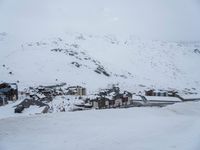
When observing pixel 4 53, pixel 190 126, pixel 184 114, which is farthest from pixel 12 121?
pixel 4 53

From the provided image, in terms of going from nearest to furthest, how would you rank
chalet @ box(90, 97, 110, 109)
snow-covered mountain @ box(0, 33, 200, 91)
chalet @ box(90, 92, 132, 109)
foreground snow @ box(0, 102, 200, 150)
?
foreground snow @ box(0, 102, 200, 150) < chalet @ box(90, 97, 110, 109) < chalet @ box(90, 92, 132, 109) < snow-covered mountain @ box(0, 33, 200, 91)

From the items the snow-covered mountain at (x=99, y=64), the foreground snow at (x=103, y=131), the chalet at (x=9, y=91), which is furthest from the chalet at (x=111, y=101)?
the snow-covered mountain at (x=99, y=64)

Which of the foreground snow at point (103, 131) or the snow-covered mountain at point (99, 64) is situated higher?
the snow-covered mountain at point (99, 64)

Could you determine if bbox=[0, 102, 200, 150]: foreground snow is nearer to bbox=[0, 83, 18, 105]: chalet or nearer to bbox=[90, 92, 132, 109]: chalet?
bbox=[90, 92, 132, 109]: chalet

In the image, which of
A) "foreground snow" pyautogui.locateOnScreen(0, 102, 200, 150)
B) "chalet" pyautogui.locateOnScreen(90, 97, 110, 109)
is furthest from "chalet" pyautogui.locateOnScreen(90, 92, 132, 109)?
"foreground snow" pyautogui.locateOnScreen(0, 102, 200, 150)

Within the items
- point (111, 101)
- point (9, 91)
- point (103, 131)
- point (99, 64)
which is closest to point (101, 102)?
point (111, 101)

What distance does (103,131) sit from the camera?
445 cm

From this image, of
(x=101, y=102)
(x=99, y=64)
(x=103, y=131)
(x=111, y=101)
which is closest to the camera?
(x=103, y=131)

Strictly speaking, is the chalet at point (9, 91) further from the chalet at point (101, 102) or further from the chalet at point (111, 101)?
the chalet at point (101, 102)

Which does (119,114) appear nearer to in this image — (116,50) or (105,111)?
(105,111)

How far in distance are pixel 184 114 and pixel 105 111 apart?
195 cm

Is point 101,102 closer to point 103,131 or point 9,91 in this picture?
point 9,91

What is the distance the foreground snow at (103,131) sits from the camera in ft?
12.5

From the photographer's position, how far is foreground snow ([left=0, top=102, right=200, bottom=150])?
150 inches
